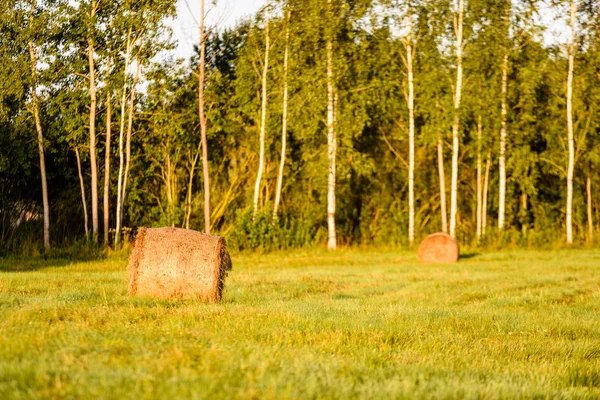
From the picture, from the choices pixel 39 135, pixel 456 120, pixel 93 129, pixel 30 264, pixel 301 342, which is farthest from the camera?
pixel 456 120

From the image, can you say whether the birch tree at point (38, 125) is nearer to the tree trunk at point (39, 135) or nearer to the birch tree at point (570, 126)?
the tree trunk at point (39, 135)

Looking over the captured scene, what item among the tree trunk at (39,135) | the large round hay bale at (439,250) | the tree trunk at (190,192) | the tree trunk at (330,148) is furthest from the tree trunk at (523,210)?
the tree trunk at (39,135)

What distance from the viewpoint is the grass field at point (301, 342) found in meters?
6.26

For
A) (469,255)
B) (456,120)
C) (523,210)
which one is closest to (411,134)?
(456,120)

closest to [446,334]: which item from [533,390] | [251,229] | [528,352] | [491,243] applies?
[528,352]

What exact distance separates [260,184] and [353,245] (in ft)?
15.4

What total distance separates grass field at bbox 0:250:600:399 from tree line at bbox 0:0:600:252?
1280 cm

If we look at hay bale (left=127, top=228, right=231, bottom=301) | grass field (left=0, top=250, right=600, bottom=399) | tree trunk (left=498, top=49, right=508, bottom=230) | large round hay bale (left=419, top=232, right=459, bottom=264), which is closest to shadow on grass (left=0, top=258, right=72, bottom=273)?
grass field (left=0, top=250, right=600, bottom=399)

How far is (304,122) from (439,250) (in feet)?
28.6

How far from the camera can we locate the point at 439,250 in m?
26.6

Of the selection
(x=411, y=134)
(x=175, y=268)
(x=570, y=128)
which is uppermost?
(x=570, y=128)

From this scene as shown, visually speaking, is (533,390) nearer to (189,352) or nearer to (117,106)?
(189,352)

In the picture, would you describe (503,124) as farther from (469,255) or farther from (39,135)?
(39,135)

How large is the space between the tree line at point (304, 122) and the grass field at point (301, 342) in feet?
42.0
